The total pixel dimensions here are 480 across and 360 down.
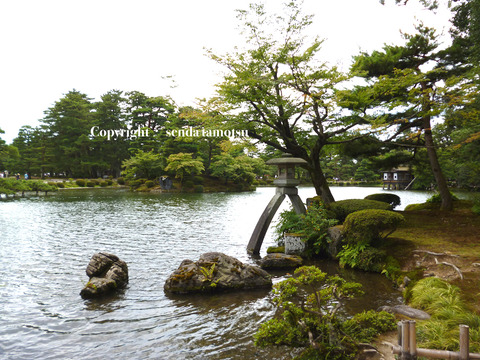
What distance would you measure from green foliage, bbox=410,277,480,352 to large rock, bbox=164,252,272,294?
3.03 m

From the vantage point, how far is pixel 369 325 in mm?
4578

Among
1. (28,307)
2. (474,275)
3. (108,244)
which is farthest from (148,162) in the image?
(474,275)

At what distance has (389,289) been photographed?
6582 mm

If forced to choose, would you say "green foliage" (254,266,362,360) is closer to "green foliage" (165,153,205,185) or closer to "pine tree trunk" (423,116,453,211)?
"pine tree trunk" (423,116,453,211)

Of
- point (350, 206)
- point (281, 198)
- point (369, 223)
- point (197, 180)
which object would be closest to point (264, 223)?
point (281, 198)

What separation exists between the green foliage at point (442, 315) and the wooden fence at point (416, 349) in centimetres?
85

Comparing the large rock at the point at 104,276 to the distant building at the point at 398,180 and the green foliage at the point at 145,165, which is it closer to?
the green foliage at the point at 145,165

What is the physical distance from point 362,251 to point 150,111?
133 feet

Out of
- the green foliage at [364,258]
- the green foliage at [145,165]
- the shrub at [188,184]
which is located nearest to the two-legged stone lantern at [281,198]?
the green foliage at [364,258]

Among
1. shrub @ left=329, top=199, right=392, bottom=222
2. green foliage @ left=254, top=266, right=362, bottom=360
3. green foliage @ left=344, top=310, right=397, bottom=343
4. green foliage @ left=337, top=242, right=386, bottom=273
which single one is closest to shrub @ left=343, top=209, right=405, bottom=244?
green foliage @ left=337, top=242, right=386, bottom=273

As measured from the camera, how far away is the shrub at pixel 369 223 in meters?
7.69

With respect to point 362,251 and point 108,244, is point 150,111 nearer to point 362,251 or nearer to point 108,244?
point 108,244

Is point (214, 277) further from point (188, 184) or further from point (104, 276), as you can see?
point (188, 184)

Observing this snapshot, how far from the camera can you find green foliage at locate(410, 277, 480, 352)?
3764 millimetres
